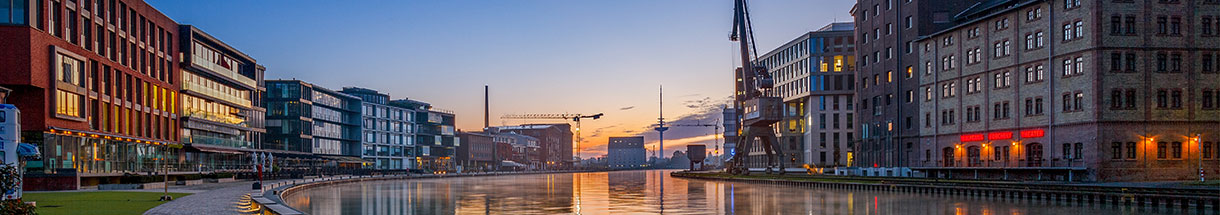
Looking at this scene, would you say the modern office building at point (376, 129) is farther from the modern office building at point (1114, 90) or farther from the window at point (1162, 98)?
the window at point (1162, 98)

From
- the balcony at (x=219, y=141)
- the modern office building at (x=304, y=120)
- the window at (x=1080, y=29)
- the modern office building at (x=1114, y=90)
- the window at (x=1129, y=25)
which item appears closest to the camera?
the modern office building at (x=1114, y=90)

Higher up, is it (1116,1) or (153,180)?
(1116,1)

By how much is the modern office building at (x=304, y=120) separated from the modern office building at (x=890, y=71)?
7573 cm

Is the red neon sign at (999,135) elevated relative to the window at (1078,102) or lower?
lower

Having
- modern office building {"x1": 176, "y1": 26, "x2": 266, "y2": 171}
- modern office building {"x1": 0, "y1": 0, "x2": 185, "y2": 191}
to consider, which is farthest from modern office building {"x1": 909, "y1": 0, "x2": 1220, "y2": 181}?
modern office building {"x1": 176, "y1": 26, "x2": 266, "y2": 171}

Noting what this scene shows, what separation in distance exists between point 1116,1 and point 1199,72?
809 cm

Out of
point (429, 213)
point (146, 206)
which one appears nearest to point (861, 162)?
point (429, 213)

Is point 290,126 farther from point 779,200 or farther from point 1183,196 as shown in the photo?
point 1183,196

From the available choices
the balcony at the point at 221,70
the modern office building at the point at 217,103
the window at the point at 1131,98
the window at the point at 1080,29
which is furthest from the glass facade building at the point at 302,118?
the window at the point at 1131,98

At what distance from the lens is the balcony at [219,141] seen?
102 m

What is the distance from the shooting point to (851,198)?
57.5m

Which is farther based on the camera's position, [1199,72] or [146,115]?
[146,115]

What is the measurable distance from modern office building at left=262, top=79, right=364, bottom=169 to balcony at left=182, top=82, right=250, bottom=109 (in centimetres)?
1664

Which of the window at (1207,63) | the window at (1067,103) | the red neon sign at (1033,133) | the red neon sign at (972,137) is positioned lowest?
the red neon sign at (972,137)
